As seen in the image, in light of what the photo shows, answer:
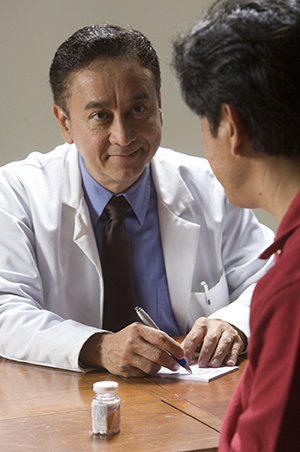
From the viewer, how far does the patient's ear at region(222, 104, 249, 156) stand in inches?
34.8

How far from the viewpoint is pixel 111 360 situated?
146 centimetres

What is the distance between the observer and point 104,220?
6.65 feet

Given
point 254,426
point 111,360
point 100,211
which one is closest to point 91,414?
point 111,360

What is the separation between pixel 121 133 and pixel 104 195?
253mm

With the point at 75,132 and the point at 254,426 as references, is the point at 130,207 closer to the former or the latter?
the point at 75,132

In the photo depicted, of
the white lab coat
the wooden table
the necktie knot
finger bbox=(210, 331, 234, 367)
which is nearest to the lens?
the wooden table

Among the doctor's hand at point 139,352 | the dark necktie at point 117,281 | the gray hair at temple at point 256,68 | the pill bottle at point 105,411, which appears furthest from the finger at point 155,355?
the gray hair at temple at point 256,68

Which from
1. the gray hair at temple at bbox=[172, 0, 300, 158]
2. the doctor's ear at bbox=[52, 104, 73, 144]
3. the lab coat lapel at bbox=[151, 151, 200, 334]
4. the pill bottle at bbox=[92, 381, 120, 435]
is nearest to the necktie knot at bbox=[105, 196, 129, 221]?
the lab coat lapel at bbox=[151, 151, 200, 334]

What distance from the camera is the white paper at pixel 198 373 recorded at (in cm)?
142

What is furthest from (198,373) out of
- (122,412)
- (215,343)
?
(122,412)

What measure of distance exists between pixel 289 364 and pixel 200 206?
1470 millimetres

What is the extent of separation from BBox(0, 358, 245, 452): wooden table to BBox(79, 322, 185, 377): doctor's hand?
29 millimetres

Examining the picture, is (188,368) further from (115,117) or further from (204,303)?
(115,117)

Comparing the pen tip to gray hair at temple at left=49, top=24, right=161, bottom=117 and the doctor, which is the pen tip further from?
gray hair at temple at left=49, top=24, right=161, bottom=117
